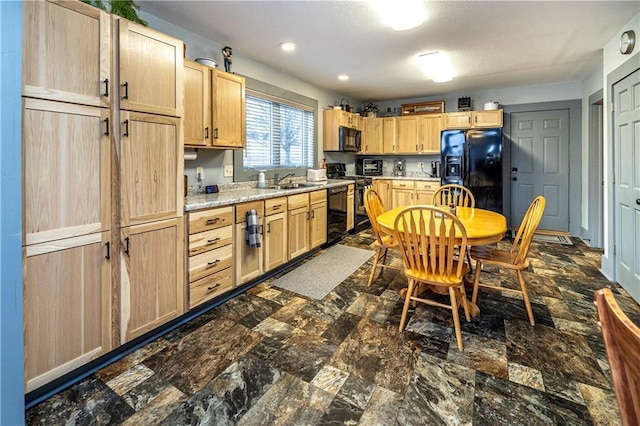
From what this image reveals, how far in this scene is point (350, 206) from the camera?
16.8 ft

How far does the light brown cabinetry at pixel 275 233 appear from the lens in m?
3.15

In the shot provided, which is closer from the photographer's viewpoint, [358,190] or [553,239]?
[553,239]

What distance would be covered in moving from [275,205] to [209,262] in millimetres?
991

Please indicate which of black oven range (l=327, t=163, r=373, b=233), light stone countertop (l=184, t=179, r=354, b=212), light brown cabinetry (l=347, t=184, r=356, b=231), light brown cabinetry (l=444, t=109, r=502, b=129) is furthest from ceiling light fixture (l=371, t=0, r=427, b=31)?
light brown cabinetry (l=444, t=109, r=502, b=129)

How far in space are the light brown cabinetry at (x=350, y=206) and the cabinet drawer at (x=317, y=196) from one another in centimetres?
83

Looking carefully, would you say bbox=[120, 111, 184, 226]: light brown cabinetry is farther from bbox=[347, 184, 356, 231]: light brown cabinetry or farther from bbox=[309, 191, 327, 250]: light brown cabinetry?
bbox=[347, 184, 356, 231]: light brown cabinetry

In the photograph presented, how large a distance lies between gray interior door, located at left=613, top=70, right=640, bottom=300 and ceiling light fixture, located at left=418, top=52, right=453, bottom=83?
67.8 inches

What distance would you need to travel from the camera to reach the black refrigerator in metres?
4.92

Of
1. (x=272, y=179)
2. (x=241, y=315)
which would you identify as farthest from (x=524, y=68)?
(x=241, y=315)

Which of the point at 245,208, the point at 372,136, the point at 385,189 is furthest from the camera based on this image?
the point at 372,136

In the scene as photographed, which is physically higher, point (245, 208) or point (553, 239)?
point (245, 208)

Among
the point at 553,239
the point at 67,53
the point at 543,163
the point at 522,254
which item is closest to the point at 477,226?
the point at 522,254

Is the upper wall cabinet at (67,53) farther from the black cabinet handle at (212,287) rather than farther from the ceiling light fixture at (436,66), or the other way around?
the ceiling light fixture at (436,66)

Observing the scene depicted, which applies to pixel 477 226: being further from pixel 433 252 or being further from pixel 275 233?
pixel 275 233
